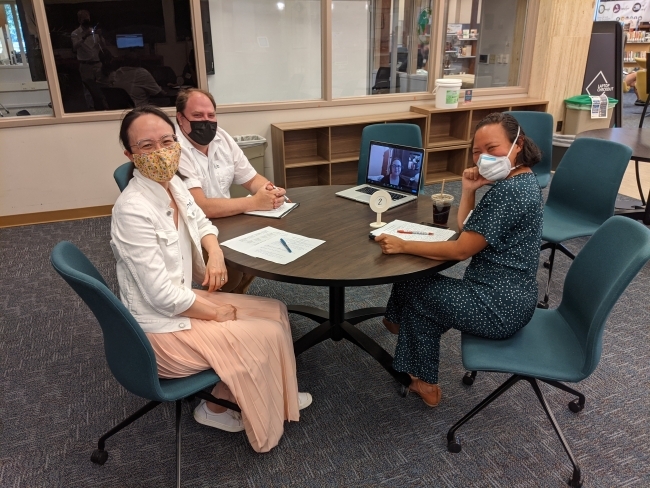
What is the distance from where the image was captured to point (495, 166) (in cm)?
175

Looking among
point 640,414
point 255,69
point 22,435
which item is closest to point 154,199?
point 22,435

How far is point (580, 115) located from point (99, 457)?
5.26 meters

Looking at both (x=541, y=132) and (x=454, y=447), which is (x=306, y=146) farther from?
(x=454, y=447)

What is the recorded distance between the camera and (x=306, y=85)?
4883mm

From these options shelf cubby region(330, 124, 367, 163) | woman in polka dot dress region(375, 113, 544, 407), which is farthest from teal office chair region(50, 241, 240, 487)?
shelf cubby region(330, 124, 367, 163)

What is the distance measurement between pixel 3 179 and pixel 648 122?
892 centimetres

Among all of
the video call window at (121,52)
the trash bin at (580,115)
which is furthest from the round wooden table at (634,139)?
the video call window at (121,52)

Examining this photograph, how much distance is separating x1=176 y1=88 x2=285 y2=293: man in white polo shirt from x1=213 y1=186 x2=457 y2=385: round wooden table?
0.08 metres

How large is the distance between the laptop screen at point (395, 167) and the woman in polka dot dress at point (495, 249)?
495mm

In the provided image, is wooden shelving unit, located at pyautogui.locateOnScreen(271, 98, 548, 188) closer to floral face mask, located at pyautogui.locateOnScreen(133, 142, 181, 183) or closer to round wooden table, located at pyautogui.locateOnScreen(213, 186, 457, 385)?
round wooden table, located at pyautogui.locateOnScreen(213, 186, 457, 385)

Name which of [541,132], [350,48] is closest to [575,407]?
[541,132]

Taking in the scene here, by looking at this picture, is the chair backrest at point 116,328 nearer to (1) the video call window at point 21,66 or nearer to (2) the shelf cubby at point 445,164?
(1) the video call window at point 21,66

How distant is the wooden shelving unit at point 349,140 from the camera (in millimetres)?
4566

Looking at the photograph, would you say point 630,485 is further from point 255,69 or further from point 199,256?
→ point 255,69
